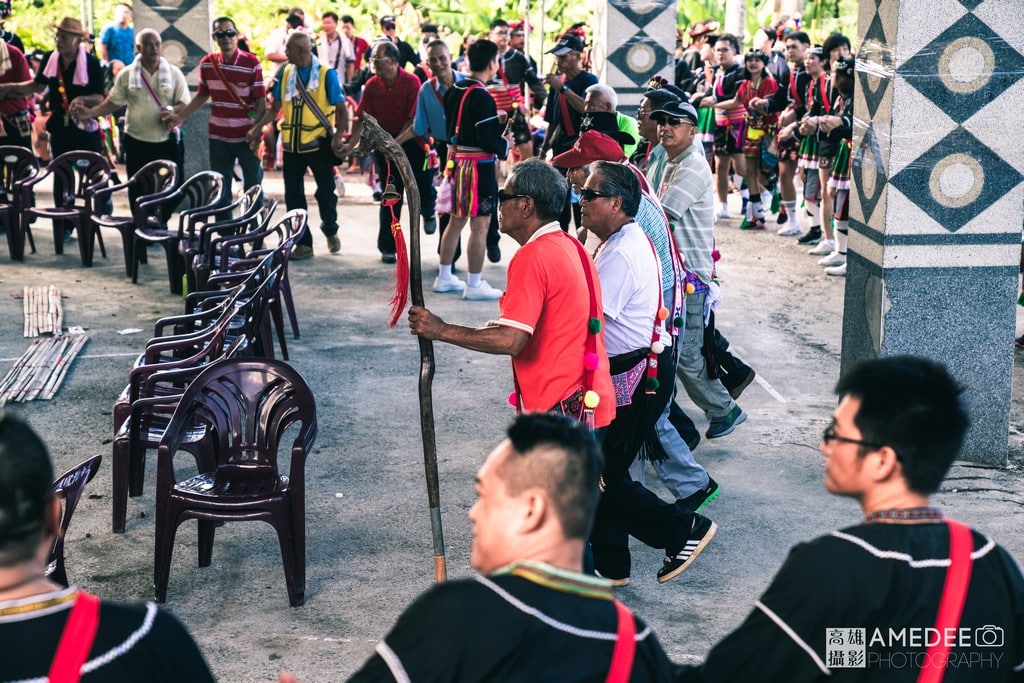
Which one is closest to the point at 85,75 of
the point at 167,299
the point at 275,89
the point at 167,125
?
the point at 167,125

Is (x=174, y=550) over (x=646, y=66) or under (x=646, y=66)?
under

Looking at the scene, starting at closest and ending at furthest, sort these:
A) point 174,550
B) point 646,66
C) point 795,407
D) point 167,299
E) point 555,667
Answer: point 555,667, point 174,550, point 795,407, point 167,299, point 646,66

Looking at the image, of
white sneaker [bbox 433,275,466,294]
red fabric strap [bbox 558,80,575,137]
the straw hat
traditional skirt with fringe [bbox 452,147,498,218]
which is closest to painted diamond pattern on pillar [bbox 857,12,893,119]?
traditional skirt with fringe [bbox 452,147,498,218]

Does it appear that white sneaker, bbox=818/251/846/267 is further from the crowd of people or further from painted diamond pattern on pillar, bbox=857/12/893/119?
painted diamond pattern on pillar, bbox=857/12/893/119

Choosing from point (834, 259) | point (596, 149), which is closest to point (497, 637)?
point (596, 149)

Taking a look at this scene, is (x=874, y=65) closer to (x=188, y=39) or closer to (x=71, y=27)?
(x=71, y=27)

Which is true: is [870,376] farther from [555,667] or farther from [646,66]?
[646,66]

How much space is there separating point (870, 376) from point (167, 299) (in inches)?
332

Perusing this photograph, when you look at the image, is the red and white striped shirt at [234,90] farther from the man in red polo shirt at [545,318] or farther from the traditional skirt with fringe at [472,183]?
the man in red polo shirt at [545,318]

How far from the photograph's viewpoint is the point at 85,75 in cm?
1230

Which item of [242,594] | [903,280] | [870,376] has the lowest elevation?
[242,594]

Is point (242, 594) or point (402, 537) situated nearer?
point (242, 594)

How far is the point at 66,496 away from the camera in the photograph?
14.1ft

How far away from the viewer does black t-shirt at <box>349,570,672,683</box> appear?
2193 millimetres
